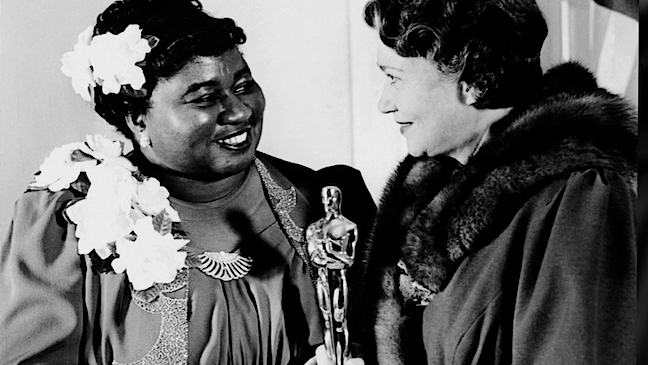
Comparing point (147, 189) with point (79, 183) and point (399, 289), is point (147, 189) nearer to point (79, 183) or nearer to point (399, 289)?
point (79, 183)

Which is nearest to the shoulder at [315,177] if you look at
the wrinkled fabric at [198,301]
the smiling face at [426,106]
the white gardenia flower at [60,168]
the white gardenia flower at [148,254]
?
the wrinkled fabric at [198,301]

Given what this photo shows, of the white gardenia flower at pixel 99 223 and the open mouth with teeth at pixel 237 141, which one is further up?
the open mouth with teeth at pixel 237 141

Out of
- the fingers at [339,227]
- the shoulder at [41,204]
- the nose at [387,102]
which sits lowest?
the fingers at [339,227]

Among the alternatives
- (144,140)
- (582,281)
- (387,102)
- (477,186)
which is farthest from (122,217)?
(582,281)

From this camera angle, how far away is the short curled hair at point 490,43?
1386mm

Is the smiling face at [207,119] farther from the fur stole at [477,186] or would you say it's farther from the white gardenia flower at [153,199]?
the fur stole at [477,186]

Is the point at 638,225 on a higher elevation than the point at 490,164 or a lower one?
lower

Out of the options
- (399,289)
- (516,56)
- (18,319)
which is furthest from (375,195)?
(18,319)

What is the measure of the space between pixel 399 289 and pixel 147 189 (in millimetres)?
488

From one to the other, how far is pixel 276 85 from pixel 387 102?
8.0 inches

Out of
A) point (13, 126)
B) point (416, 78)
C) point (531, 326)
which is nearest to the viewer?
point (531, 326)

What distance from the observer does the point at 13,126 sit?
156 centimetres

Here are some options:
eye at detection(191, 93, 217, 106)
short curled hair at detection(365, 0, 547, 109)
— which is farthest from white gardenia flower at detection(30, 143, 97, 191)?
short curled hair at detection(365, 0, 547, 109)

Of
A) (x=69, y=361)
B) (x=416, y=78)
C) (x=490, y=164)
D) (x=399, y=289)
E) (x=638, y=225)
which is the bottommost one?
(x=69, y=361)
